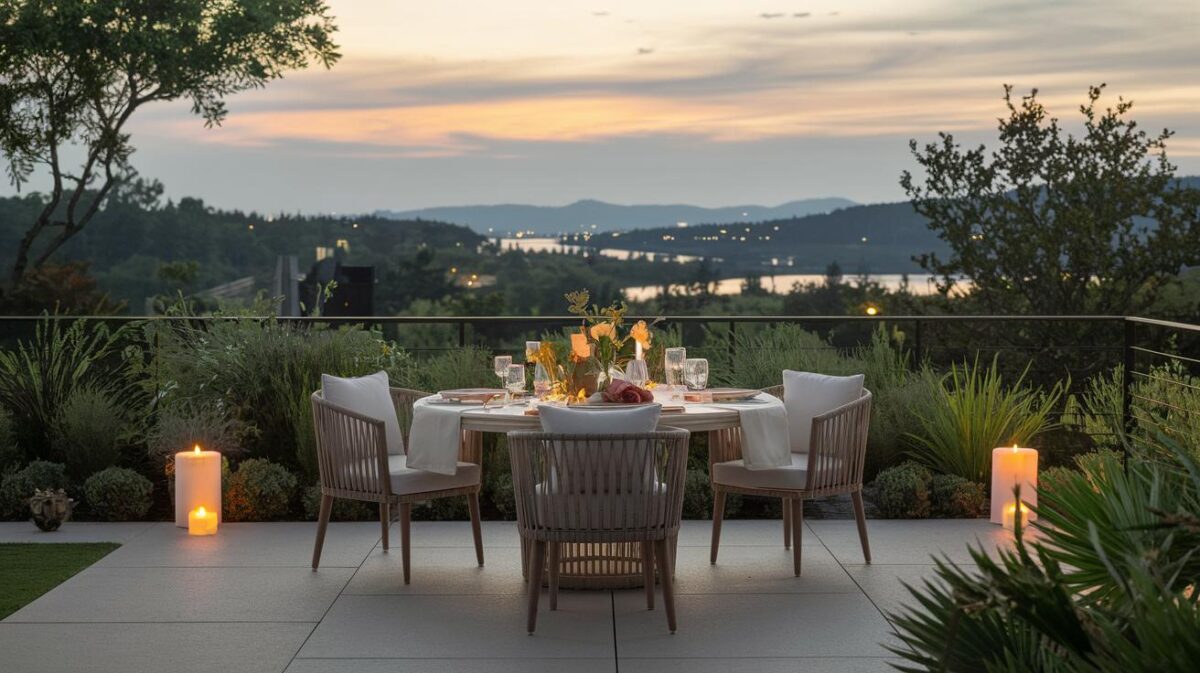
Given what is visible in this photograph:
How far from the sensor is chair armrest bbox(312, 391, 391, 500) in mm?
5809

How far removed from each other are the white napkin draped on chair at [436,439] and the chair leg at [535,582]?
82 centimetres

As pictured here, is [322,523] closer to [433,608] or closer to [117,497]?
[433,608]

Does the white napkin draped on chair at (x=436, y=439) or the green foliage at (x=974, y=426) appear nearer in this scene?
the white napkin draped on chair at (x=436, y=439)

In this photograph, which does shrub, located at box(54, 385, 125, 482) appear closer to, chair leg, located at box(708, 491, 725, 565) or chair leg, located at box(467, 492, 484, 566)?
chair leg, located at box(467, 492, 484, 566)

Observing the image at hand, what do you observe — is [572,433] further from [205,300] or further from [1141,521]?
[205,300]

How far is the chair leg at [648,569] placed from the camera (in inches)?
206

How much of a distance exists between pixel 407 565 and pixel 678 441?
4.75 feet

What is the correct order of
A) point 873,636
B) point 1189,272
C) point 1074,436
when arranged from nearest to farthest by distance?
point 873,636 → point 1074,436 → point 1189,272

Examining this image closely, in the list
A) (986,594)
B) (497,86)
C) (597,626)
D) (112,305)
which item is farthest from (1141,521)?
(112,305)

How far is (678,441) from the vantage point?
509 centimetres

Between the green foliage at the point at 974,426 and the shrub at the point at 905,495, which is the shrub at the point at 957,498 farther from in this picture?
the green foliage at the point at 974,426

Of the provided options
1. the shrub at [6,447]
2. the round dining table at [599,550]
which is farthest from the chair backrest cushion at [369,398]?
the shrub at [6,447]

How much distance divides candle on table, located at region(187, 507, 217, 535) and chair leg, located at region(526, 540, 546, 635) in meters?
2.45

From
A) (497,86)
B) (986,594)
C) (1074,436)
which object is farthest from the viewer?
(497,86)
